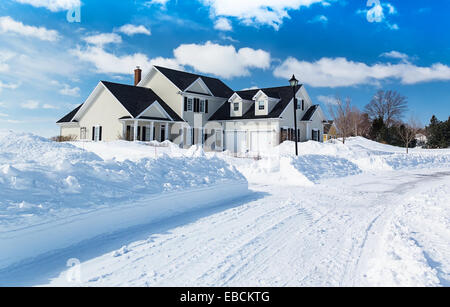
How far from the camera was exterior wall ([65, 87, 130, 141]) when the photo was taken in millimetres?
27036

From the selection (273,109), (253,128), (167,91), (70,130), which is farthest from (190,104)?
(70,130)

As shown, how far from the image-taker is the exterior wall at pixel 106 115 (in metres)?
27.0

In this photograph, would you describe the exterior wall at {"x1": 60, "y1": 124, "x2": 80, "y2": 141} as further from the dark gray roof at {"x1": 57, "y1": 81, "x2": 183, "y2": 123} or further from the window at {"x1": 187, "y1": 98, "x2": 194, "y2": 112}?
the window at {"x1": 187, "y1": 98, "x2": 194, "y2": 112}

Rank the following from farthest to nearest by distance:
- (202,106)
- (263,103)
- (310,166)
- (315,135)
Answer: (315,135)
(202,106)
(263,103)
(310,166)

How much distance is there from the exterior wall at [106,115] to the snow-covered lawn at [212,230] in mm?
19325

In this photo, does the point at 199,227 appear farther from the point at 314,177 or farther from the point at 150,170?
the point at 314,177

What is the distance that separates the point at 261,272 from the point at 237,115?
1093 inches

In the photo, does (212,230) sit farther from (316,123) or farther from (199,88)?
(316,123)

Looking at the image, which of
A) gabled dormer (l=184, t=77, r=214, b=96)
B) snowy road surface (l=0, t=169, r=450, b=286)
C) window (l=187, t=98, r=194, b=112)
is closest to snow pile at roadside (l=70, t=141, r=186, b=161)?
window (l=187, t=98, r=194, b=112)

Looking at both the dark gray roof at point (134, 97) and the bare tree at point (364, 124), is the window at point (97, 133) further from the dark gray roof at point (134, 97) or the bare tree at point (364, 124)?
the bare tree at point (364, 124)

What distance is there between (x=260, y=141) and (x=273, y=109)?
3415 mm

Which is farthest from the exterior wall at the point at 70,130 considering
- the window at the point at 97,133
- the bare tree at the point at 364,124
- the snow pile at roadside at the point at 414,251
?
the bare tree at the point at 364,124

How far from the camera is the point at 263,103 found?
30484mm
